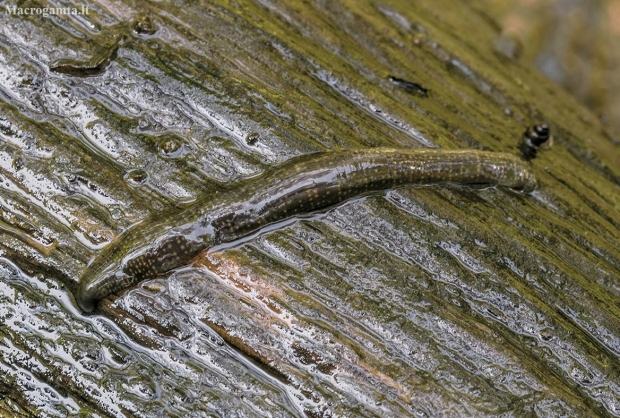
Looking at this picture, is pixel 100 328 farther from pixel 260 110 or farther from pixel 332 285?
pixel 260 110

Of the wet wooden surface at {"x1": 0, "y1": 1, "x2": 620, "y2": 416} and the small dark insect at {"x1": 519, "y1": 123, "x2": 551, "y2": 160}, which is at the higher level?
the small dark insect at {"x1": 519, "y1": 123, "x2": 551, "y2": 160}

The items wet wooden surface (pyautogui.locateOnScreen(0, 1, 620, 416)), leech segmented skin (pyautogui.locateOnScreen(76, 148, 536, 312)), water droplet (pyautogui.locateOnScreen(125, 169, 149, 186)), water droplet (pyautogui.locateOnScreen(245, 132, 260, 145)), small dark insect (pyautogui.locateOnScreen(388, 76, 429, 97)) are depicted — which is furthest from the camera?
small dark insect (pyautogui.locateOnScreen(388, 76, 429, 97))

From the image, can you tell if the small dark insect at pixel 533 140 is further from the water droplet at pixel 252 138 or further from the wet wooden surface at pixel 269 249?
the water droplet at pixel 252 138

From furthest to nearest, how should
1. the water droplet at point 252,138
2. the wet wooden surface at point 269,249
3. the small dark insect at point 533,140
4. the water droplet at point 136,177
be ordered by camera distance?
the small dark insect at point 533,140 → the water droplet at point 252,138 → the water droplet at point 136,177 → the wet wooden surface at point 269,249

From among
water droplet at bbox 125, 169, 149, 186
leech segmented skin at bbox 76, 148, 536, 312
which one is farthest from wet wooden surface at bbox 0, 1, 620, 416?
leech segmented skin at bbox 76, 148, 536, 312

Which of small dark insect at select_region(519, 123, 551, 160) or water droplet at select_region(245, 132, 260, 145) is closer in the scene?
water droplet at select_region(245, 132, 260, 145)

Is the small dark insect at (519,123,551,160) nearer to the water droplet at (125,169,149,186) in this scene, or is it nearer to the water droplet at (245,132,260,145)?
the water droplet at (245,132,260,145)

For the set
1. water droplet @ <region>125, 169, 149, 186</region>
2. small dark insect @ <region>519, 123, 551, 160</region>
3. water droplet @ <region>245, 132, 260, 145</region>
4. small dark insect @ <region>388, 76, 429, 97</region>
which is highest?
small dark insect @ <region>519, 123, 551, 160</region>

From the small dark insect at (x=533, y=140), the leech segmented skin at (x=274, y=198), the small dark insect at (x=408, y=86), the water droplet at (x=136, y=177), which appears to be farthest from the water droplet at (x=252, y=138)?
the small dark insect at (x=533, y=140)

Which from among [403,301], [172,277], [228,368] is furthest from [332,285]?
[172,277]
